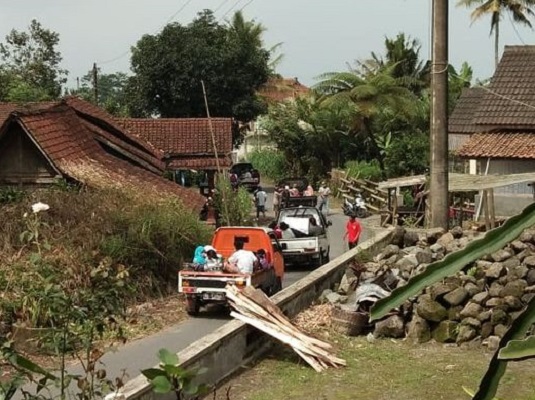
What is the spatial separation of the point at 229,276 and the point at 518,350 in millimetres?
13546

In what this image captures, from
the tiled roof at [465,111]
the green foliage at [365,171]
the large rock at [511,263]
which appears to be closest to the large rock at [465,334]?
the large rock at [511,263]

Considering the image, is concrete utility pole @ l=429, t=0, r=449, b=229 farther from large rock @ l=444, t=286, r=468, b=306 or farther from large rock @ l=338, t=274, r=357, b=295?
large rock @ l=444, t=286, r=468, b=306

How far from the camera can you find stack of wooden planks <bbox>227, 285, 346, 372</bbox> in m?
11.6

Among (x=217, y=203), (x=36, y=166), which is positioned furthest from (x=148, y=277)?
(x=217, y=203)

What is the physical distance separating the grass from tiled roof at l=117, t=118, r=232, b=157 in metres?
19.0

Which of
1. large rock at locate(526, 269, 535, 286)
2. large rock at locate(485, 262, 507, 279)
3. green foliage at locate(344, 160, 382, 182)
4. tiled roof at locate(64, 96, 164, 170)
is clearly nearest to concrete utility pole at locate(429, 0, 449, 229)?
large rock at locate(485, 262, 507, 279)

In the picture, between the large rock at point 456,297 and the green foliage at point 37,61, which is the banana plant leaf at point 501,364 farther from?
the green foliage at point 37,61

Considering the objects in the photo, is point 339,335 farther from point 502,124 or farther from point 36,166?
point 502,124

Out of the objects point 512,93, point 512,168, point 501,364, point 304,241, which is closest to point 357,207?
point 512,93

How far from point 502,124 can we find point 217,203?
9.26 meters

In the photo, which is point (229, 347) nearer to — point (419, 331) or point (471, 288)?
point (419, 331)

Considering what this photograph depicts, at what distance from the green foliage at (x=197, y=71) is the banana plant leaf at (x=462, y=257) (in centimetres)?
4179

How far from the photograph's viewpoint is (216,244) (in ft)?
62.4

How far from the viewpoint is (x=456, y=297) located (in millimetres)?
13062
